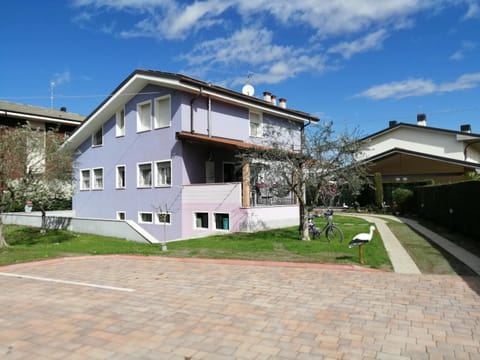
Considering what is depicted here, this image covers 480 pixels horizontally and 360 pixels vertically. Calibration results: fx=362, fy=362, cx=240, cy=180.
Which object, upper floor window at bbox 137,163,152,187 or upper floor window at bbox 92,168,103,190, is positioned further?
upper floor window at bbox 92,168,103,190

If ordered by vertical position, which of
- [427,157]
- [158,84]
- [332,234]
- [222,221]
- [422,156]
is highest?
[158,84]

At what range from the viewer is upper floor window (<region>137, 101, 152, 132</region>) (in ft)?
64.7

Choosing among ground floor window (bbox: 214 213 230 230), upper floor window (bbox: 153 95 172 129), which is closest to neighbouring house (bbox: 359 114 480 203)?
ground floor window (bbox: 214 213 230 230)

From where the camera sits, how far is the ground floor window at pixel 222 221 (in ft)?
52.7

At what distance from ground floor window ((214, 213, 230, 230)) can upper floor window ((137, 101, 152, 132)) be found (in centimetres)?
677

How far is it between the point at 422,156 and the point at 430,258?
19078 millimetres

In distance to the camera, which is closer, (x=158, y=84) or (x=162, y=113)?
(x=158, y=84)

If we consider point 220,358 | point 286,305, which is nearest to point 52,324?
point 220,358

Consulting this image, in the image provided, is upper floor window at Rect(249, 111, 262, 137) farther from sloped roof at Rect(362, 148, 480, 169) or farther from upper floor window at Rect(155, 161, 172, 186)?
sloped roof at Rect(362, 148, 480, 169)

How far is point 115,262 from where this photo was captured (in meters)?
10.1

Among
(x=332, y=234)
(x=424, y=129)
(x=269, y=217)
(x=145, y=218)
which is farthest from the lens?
(x=424, y=129)

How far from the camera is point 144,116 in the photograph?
2005cm

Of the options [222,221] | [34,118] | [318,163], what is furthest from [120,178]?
[318,163]

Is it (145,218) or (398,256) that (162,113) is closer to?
(145,218)
